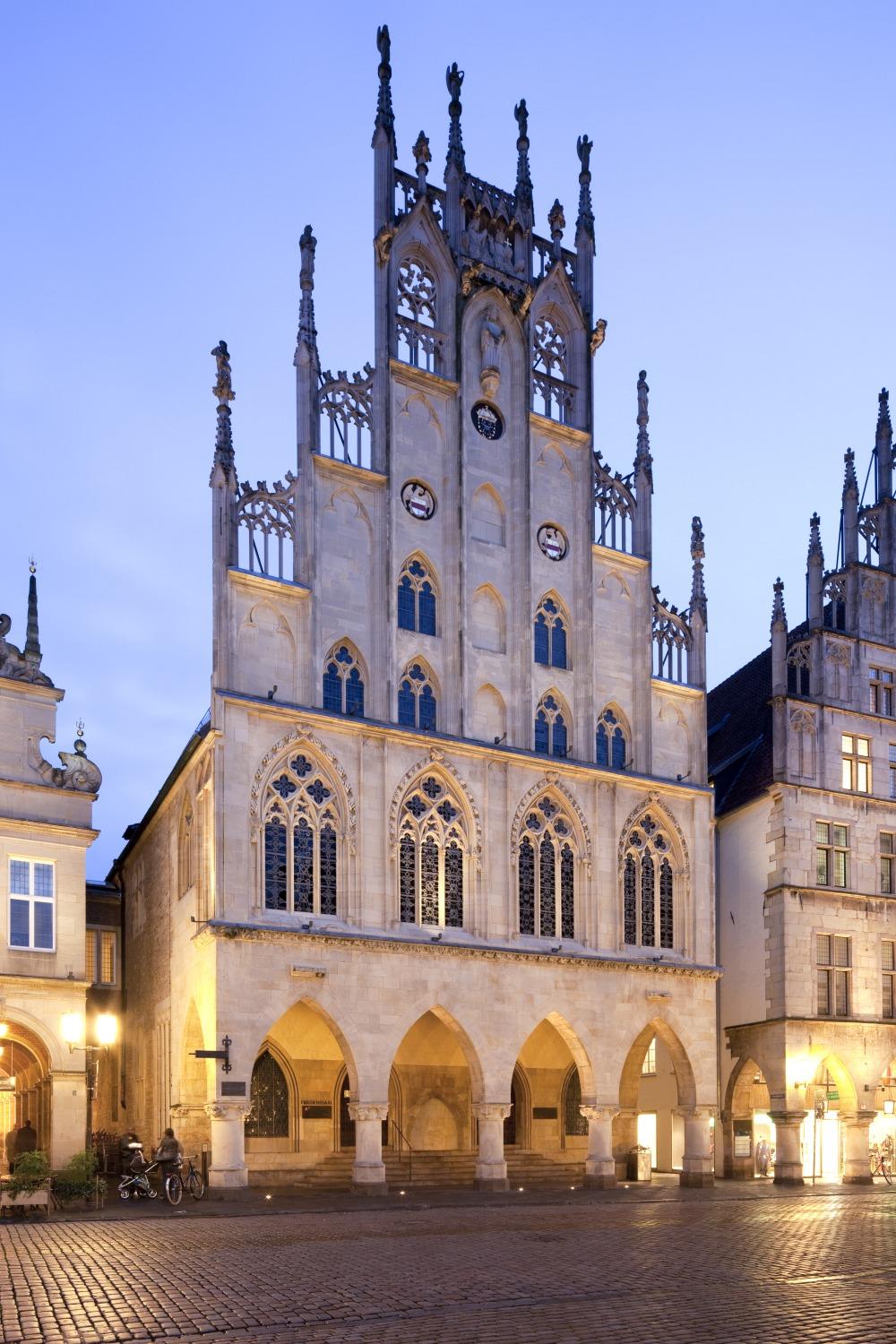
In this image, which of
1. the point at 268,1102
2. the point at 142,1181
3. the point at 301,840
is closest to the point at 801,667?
the point at 301,840

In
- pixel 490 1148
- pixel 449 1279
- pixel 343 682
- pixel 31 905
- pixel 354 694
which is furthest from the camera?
pixel 354 694

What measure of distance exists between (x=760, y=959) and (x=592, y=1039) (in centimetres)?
819

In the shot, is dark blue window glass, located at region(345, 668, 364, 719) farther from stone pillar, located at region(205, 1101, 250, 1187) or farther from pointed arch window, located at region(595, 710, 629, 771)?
stone pillar, located at region(205, 1101, 250, 1187)

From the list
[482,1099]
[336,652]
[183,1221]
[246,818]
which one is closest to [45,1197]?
[183,1221]

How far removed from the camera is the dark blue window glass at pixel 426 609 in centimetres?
3953

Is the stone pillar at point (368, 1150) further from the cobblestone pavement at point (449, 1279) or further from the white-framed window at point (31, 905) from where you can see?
the white-framed window at point (31, 905)

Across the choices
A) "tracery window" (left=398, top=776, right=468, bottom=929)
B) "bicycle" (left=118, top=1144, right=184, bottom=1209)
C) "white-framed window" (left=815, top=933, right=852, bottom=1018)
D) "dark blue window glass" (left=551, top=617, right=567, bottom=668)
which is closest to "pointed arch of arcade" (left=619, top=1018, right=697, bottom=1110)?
"white-framed window" (left=815, top=933, right=852, bottom=1018)

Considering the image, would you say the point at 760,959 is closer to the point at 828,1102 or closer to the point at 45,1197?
the point at 828,1102

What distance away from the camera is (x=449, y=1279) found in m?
18.6

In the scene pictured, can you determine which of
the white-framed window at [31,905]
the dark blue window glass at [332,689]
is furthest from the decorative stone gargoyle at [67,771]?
the dark blue window glass at [332,689]

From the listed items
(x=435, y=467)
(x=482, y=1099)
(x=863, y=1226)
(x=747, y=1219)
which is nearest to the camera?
(x=863, y=1226)

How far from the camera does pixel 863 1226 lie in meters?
26.8

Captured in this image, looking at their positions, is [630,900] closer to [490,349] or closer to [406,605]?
[406,605]

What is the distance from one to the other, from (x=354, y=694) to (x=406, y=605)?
3089 millimetres
